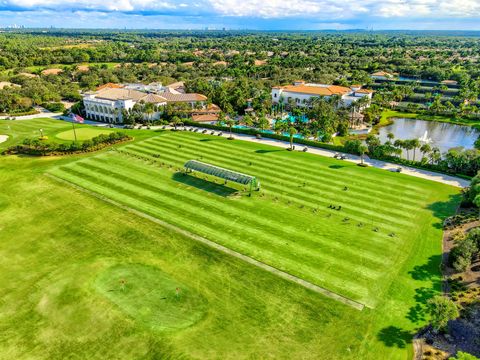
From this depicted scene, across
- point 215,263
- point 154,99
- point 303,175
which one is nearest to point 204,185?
point 303,175

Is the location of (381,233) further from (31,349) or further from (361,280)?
(31,349)

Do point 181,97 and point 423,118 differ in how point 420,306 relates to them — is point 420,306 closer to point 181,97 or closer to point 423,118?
point 181,97

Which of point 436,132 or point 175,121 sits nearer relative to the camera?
point 175,121

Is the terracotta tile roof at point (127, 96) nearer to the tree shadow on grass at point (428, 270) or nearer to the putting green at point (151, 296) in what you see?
the putting green at point (151, 296)

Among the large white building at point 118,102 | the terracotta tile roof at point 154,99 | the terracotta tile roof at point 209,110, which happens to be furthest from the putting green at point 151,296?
the terracotta tile roof at point 154,99

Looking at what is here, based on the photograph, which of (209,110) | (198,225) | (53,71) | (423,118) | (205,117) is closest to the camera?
(198,225)

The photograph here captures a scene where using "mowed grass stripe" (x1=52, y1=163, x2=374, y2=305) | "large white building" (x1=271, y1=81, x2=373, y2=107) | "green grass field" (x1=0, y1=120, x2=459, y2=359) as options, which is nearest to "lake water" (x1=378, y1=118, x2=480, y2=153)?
"large white building" (x1=271, y1=81, x2=373, y2=107)
